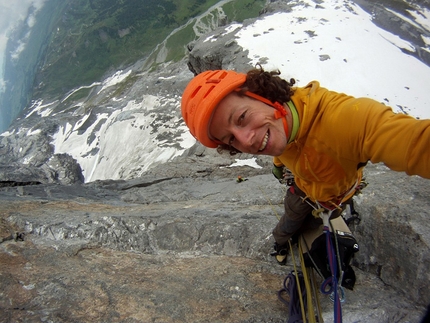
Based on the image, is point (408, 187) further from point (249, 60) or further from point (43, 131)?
point (43, 131)

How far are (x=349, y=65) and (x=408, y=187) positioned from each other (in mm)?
24238

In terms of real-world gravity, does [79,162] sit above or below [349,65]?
below

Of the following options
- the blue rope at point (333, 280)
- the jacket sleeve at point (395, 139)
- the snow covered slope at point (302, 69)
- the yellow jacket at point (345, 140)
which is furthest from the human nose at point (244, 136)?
the snow covered slope at point (302, 69)

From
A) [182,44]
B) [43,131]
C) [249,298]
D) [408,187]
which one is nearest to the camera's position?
[249,298]

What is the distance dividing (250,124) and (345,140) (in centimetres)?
94

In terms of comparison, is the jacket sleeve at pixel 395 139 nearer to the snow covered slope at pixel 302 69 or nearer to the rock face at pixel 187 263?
the rock face at pixel 187 263

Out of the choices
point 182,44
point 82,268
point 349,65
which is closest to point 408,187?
point 82,268

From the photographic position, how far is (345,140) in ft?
9.76

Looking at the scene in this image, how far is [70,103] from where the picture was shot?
548 feet

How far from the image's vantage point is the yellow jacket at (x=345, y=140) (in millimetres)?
2535

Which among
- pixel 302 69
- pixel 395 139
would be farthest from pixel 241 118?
pixel 302 69

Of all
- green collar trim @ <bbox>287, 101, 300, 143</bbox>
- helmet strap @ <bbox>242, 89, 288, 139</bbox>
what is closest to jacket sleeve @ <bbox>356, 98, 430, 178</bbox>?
green collar trim @ <bbox>287, 101, 300, 143</bbox>

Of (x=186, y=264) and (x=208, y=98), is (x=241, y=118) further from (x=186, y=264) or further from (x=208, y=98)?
(x=186, y=264)

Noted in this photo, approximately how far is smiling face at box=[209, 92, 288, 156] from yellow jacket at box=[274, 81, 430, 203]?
0.95 ft
